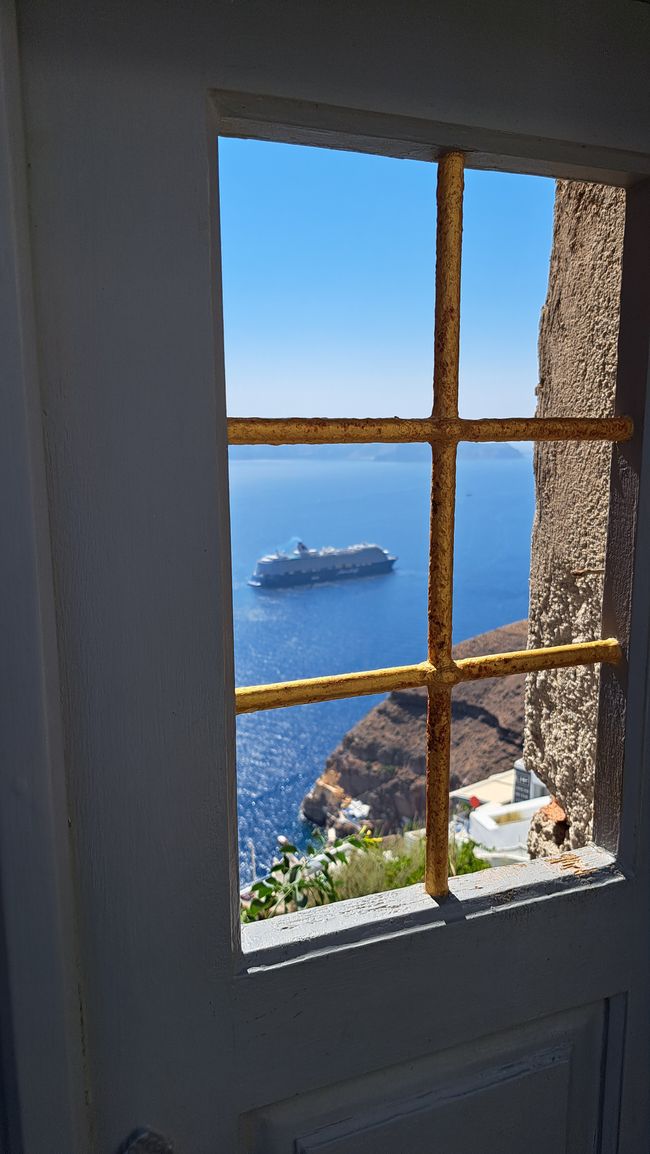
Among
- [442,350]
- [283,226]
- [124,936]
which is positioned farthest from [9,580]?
[283,226]

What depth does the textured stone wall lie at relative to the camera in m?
1.28

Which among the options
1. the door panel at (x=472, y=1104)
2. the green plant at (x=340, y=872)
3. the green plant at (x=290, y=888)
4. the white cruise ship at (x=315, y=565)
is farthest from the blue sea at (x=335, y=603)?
the door panel at (x=472, y=1104)

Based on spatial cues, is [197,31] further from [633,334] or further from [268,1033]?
[268,1033]

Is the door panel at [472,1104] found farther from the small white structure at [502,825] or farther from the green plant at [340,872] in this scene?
the small white structure at [502,825]

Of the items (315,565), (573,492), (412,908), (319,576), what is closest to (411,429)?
(412,908)

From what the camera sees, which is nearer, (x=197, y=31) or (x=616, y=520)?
(x=197, y=31)

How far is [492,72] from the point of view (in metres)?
0.63

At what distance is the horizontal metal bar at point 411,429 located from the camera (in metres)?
0.65

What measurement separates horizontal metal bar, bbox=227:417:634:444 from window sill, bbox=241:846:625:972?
45 cm

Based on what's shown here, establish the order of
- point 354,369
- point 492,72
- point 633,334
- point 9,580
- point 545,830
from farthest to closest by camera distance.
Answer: point 354,369
point 545,830
point 633,334
point 492,72
point 9,580

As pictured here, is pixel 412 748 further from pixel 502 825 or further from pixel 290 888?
pixel 290 888

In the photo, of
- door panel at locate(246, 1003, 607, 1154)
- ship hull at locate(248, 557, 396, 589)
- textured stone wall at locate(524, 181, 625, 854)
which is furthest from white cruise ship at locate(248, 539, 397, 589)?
door panel at locate(246, 1003, 607, 1154)

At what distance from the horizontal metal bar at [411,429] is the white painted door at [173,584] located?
44mm

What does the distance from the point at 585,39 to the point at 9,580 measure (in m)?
0.65
